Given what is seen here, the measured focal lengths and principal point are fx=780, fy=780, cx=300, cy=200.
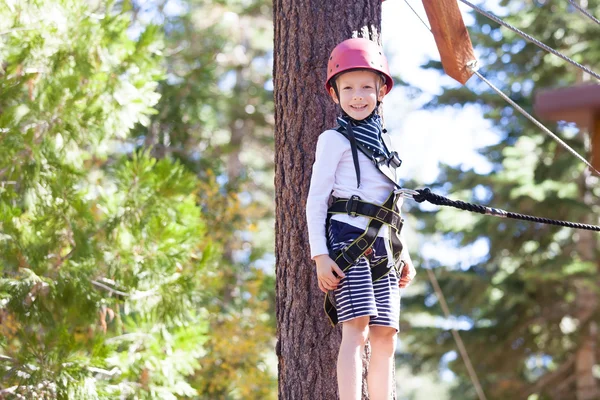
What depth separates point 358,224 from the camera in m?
3.16

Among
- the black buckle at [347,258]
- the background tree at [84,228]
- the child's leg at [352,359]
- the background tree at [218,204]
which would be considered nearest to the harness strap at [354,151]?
the black buckle at [347,258]

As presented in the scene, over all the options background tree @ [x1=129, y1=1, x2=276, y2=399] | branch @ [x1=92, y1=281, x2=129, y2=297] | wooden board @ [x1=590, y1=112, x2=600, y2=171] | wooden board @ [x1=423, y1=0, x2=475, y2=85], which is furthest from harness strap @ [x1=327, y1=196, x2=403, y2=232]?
background tree @ [x1=129, y1=1, x2=276, y2=399]

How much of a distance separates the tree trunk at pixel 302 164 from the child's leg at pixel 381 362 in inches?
14.2

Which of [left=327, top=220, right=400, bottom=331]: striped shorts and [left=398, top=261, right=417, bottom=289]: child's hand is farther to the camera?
[left=398, top=261, right=417, bottom=289]: child's hand

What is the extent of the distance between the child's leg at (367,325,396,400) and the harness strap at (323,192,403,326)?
0.22 m

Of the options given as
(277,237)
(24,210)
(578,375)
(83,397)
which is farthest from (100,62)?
(578,375)

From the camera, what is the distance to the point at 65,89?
254 inches

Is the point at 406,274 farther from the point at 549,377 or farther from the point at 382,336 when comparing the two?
the point at 549,377

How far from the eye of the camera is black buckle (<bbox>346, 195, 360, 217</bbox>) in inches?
124

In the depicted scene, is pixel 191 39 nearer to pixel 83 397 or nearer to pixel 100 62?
pixel 100 62

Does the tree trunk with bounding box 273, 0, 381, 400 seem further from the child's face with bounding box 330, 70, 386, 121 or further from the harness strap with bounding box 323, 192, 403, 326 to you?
the child's face with bounding box 330, 70, 386, 121

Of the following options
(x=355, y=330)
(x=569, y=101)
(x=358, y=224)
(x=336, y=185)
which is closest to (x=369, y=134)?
(x=336, y=185)

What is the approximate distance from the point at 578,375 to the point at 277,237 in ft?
32.4

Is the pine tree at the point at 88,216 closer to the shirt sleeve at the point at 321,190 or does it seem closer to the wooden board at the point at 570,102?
the shirt sleeve at the point at 321,190
